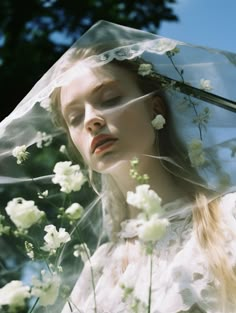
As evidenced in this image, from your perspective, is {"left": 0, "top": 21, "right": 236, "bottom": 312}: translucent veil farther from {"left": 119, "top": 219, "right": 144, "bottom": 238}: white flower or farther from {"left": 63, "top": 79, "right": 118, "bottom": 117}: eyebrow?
{"left": 119, "top": 219, "right": 144, "bottom": 238}: white flower

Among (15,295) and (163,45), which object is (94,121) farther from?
(15,295)

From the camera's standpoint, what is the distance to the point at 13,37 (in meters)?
3.52

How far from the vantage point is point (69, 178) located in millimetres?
730

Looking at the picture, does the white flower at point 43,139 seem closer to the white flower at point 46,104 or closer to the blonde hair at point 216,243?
the white flower at point 46,104

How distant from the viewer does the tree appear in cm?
335

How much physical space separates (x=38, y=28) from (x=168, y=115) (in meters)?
2.64

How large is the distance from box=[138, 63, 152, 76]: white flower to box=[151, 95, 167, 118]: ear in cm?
5

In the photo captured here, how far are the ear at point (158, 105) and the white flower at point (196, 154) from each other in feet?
0.31

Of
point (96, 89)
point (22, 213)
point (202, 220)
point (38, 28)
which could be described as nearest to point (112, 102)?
point (96, 89)

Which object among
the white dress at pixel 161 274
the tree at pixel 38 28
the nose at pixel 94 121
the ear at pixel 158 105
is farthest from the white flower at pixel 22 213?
the tree at pixel 38 28

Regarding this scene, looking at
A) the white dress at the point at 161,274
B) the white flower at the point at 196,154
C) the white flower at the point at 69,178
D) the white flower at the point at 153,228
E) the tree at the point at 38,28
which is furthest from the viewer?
the tree at the point at 38,28

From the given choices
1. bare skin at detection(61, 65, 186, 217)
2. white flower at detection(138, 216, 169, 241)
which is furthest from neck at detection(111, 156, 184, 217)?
white flower at detection(138, 216, 169, 241)

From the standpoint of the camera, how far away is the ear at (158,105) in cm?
107

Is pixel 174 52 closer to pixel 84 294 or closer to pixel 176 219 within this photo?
pixel 176 219
